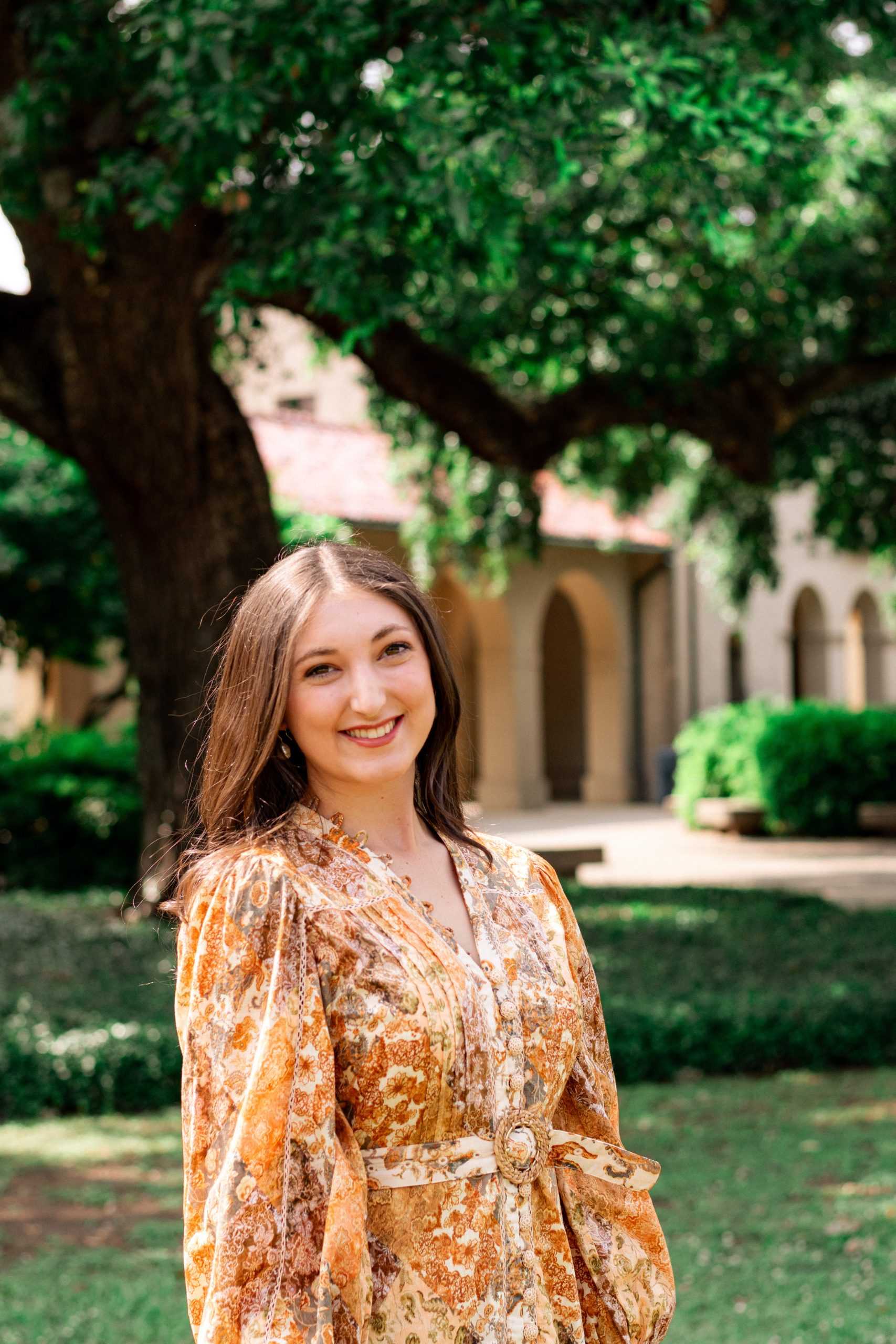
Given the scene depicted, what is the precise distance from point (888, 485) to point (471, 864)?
12.8 m

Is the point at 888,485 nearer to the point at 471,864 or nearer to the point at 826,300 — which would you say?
the point at 826,300

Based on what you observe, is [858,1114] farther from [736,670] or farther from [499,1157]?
[736,670]

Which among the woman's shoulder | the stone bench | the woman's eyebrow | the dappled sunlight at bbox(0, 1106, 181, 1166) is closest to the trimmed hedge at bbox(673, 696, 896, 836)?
the stone bench

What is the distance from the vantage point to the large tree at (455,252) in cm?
526

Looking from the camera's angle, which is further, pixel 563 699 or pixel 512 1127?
pixel 563 699

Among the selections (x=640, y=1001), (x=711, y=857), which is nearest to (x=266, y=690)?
(x=640, y=1001)

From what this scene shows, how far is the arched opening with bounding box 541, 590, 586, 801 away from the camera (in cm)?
2666

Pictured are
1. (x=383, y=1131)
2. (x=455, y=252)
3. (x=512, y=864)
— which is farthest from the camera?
(x=455, y=252)

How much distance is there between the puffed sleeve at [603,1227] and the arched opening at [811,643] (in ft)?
90.9

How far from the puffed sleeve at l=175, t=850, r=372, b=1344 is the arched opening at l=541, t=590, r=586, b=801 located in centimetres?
2440

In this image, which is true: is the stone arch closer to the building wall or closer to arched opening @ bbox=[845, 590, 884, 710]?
the building wall

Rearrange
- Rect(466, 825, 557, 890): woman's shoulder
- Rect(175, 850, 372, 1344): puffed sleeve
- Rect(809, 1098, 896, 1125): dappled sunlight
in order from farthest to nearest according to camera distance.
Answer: Rect(809, 1098, 896, 1125): dappled sunlight
Rect(466, 825, 557, 890): woman's shoulder
Rect(175, 850, 372, 1344): puffed sleeve

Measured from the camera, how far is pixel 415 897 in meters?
1.98

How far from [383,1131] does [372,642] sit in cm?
63
